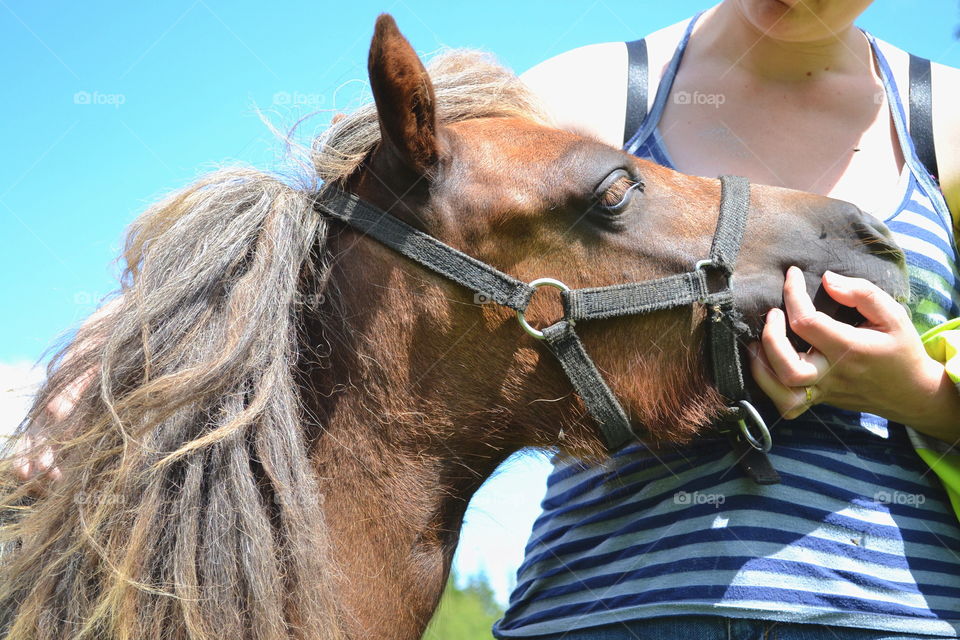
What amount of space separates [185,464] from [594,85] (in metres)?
1.55

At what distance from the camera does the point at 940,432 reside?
1898 millimetres

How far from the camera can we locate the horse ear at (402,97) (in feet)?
5.91

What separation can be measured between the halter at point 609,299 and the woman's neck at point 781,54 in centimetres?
62

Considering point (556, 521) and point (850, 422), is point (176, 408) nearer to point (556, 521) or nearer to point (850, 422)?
point (556, 521)

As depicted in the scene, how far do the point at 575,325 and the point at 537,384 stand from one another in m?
0.18

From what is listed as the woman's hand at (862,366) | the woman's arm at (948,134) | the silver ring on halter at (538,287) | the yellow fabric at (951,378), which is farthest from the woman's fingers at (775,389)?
the woman's arm at (948,134)

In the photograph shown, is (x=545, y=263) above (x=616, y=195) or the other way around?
the other way around

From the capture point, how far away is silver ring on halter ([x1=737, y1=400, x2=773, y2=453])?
187 centimetres

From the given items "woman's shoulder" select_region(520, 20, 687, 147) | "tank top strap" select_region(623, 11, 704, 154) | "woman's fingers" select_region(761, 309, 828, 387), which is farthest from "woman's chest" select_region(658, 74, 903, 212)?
"woman's fingers" select_region(761, 309, 828, 387)

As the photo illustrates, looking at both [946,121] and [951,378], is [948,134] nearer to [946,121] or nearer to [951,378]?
[946,121]

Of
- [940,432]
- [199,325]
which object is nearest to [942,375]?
[940,432]

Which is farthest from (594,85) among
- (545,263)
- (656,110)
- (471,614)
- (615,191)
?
(471,614)

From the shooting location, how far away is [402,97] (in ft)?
6.17

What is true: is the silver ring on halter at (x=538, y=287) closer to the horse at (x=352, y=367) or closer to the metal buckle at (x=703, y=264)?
the horse at (x=352, y=367)
